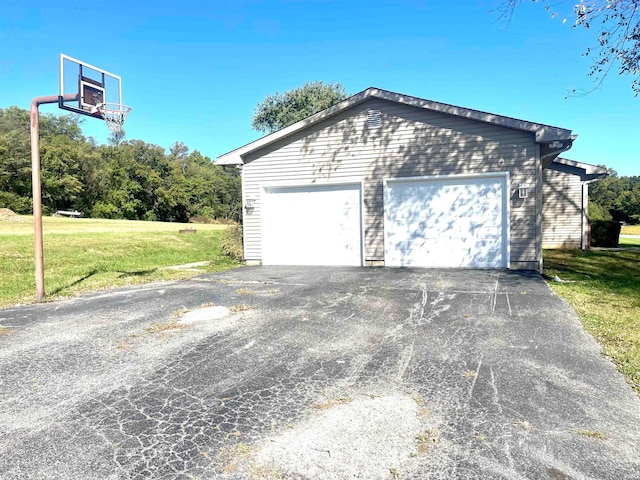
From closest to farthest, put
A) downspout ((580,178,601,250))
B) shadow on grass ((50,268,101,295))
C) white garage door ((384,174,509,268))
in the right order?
1. shadow on grass ((50,268,101,295))
2. white garage door ((384,174,509,268))
3. downspout ((580,178,601,250))

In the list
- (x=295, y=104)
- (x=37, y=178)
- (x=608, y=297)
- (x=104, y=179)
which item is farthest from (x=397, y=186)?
(x=104, y=179)

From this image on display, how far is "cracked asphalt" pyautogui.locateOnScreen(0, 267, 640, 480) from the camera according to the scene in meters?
2.17

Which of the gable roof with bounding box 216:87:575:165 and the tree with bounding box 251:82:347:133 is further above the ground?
the tree with bounding box 251:82:347:133

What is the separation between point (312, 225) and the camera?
10.9m

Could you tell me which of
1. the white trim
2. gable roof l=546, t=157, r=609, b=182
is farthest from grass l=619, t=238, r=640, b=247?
the white trim

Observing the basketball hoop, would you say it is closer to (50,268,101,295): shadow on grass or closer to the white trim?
(50,268,101,295): shadow on grass

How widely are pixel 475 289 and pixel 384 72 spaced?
60.8 feet

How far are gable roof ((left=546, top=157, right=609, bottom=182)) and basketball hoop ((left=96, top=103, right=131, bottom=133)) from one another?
13.1 metres

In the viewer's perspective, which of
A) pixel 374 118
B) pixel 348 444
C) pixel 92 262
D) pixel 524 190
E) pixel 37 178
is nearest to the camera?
pixel 348 444

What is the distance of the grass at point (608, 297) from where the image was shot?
3863 mm

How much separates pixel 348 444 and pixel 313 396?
0.67 metres

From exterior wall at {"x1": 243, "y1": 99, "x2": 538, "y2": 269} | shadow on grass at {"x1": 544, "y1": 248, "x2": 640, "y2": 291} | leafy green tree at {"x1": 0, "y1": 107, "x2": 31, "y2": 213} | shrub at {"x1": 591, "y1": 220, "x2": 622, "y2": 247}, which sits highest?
leafy green tree at {"x1": 0, "y1": 107, "x2": 31, "y2": 213}

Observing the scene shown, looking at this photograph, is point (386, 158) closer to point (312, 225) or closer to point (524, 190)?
point (312, 225)

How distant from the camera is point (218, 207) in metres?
57.9
